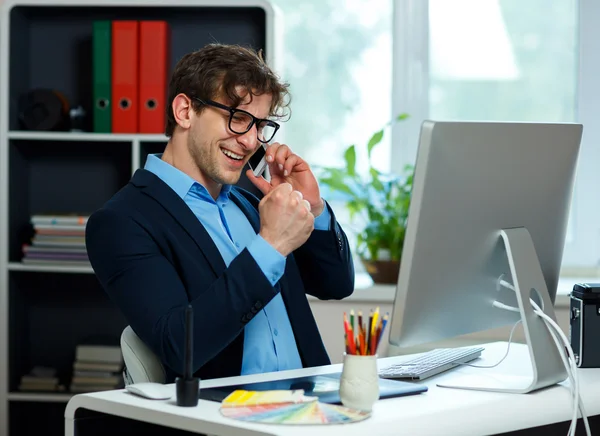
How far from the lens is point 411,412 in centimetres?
130

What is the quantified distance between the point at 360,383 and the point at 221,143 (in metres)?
0.76

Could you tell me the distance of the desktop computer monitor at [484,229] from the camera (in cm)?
138

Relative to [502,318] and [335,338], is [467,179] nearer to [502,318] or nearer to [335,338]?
[502,318]

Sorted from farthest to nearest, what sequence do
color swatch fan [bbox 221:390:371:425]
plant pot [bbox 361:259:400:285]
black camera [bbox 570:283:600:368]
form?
1. plant pot [bbox 361:259:400:285]
2. black camera [bbox 570:283:600:368]
3. color swatch fan [bbox 221:390:371:425]

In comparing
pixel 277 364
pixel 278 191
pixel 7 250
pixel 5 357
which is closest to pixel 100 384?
pixel 5 357

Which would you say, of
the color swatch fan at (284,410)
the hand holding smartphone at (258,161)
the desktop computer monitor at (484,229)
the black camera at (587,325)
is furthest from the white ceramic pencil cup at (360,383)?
the hand holding smartphone at (258,161)

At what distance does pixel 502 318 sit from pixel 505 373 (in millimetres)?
111

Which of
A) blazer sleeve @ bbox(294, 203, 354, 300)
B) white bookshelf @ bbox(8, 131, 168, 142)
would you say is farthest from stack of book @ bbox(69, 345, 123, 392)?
blazer sleeve @ bbox(294, 203, 354, 300)

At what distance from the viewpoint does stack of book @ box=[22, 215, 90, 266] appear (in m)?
3.07

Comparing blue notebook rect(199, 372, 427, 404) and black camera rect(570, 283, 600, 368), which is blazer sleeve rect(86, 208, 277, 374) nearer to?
blue notebook rect(199, 372, 427, 404)

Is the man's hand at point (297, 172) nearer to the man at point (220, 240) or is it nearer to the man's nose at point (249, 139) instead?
the man at point (220, 240)

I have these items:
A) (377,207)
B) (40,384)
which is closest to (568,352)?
(377,207)

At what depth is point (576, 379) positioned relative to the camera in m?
1.46

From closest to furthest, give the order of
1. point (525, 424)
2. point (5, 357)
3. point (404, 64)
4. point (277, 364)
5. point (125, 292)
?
point (525, 424) < point (125, 292) < point (277, 364) < point (5, 357) < point (404, 64)
